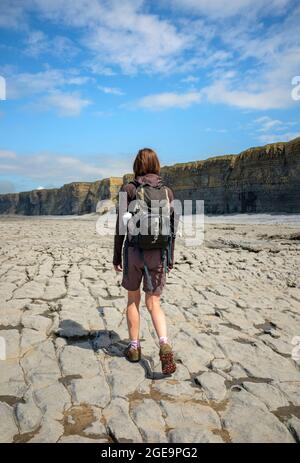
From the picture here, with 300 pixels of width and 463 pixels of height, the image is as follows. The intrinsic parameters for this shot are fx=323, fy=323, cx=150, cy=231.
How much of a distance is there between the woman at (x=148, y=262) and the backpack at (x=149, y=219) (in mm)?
24

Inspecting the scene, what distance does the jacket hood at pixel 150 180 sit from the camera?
2.71 metres

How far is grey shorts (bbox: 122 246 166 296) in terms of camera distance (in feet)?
9.04

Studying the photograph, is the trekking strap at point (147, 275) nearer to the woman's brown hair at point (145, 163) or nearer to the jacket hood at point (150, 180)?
the jacket hood at point (150, 180)

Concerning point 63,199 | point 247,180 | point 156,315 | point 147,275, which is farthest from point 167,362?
point 63,199

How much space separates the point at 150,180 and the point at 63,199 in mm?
79304

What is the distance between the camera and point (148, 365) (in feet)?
9.48

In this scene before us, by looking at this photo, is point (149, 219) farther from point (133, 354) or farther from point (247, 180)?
point (247, 180)

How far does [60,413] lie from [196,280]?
405 cm

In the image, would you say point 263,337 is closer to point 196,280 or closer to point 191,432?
point 191,432

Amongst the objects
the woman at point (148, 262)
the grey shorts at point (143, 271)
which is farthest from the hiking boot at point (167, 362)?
the grey shorts at point (143, 271)

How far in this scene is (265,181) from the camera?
34781 millimetres

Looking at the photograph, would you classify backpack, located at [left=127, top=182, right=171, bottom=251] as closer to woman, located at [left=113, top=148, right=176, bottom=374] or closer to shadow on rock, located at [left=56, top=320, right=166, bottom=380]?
woman, located at [left=113, top=148, right=176, bottom=374]

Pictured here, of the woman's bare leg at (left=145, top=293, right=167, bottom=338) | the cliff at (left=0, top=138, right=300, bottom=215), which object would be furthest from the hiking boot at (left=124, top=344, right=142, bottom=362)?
the cliff at (left=0, top=138, right=300, bottom=215)
